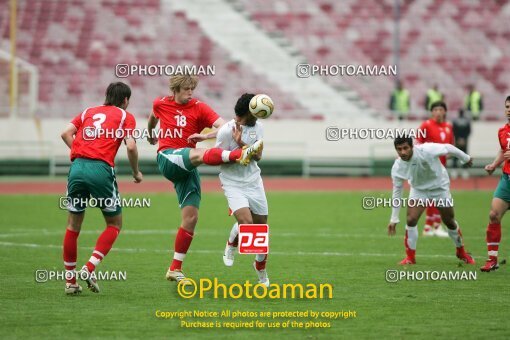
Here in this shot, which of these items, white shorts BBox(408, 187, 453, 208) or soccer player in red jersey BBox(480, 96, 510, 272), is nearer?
soccer player in red jersey BBox(480, 96, 510, 272)

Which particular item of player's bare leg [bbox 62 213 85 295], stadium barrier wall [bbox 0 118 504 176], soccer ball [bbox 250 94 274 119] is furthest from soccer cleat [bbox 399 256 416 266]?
stadium barrier wall [bbox 0 118 504 176]

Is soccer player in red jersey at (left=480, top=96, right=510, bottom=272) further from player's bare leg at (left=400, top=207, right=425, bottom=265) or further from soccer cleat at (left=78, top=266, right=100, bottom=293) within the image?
soccer cleat at (left=78, top=266, right=100, bottom=293)

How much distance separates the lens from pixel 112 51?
120ft

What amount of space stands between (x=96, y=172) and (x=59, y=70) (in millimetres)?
26287

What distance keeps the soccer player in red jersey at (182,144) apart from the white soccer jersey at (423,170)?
2959 mm

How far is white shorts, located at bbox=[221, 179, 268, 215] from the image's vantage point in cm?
1086

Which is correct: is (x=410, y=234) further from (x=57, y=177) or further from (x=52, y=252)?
(x=57, y=177)

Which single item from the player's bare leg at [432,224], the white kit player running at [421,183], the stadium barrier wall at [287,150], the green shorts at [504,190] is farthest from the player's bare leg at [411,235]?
the stadium barrier wall at [287,150]

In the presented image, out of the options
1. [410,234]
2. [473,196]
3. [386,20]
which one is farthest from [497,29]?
[410,234]

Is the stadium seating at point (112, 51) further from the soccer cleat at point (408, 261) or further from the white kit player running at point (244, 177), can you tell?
the white kit player running at point (244, 177)

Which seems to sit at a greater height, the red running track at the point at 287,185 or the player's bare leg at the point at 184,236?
the player's bare leg at the point at 184,236

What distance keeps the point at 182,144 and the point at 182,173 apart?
1.32ft

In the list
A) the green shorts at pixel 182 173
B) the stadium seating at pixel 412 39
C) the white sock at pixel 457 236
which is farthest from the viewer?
the stadium seating at pixel 412 39

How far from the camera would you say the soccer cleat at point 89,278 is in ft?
34.1
